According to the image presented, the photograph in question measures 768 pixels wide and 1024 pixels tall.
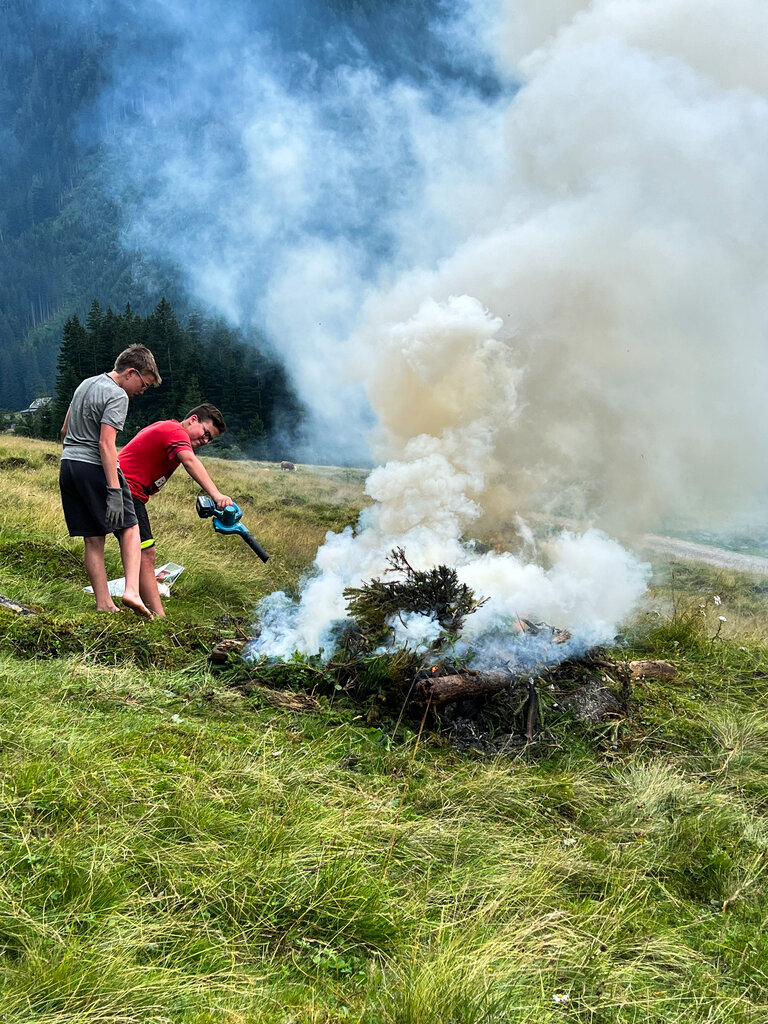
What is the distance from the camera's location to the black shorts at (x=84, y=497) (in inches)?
209

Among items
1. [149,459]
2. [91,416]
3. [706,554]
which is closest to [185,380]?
[706,554]

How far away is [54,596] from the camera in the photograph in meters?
5.91

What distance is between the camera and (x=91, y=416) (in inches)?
210

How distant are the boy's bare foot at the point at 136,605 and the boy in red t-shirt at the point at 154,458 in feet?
1.69

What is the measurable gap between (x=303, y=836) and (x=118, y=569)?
18.1 feet

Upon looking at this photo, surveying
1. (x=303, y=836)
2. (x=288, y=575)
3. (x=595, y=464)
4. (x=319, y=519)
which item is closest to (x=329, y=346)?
(x=319, y=519)

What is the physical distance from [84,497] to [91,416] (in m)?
0.68

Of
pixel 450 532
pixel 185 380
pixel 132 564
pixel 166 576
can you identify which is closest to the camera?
pixel 132 564

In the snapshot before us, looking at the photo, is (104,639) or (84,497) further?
(84,497)

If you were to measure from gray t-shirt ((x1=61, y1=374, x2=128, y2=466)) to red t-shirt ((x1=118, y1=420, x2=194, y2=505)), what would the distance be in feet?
1.85

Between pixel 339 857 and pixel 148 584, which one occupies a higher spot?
pixel 148 584

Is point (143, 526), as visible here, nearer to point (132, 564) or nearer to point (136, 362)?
point (132, 564)

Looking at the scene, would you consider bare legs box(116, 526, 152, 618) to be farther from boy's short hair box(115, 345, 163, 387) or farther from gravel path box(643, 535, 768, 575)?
gravel path box(643, 535, 768, 575)

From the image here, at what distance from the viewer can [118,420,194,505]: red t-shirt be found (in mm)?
5945
